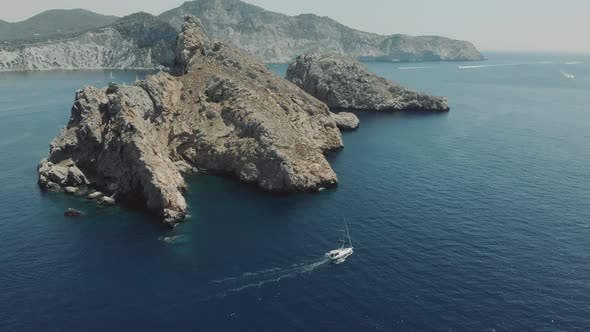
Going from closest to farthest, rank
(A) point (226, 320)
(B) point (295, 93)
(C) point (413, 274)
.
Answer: (A) point (226, 320), (C) point (413, 274), (B) point (295, 93)

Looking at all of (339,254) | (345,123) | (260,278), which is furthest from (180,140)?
(345,123)

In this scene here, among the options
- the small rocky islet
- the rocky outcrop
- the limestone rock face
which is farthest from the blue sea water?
the limestone rock face

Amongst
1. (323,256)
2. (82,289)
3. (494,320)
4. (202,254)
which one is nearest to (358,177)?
(323,256)

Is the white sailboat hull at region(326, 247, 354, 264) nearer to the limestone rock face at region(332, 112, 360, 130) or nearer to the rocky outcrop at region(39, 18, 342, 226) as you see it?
the rocky outcrop at region(39, 18, 342, 226)

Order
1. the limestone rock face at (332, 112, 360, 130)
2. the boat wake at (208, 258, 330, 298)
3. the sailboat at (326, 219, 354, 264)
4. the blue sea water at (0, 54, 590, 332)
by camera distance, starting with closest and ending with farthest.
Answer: the blue sea water at (0, 54, 590, 332) < the boat wake at (208, 258, 330, 298) < the sailboat at (326, 219, 354, 264) < the limestone rock face at (332, 112, 360, 130)

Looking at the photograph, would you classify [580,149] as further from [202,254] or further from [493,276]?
[202,254]

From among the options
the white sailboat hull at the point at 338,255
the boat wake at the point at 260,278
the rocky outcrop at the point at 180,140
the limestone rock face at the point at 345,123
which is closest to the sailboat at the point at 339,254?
the white sailboat hull at the point at 338,255

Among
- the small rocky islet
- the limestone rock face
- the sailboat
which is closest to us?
the sailboat
